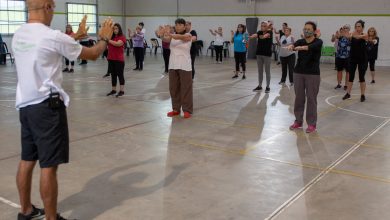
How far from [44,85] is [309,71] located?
14.5 ft

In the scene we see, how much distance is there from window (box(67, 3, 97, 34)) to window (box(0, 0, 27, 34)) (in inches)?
114

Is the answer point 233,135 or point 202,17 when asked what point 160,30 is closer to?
point 233,135

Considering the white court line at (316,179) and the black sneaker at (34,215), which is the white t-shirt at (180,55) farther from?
the black sneaker at (34,215)

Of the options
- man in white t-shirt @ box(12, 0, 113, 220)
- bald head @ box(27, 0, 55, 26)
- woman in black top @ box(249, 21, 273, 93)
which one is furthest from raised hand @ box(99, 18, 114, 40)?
woman in black top @ box(249, 21, 273, 93)

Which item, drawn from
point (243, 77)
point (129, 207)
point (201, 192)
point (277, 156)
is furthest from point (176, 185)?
point (243, 77)

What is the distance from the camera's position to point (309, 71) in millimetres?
6434

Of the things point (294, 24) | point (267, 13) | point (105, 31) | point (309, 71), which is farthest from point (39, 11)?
point (267, 13)

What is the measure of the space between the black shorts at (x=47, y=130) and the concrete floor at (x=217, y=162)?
2.48 ft

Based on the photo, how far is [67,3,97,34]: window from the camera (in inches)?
917

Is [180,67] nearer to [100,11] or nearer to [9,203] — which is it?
[9,203]

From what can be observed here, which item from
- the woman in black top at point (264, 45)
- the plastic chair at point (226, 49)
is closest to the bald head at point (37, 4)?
the woman in black top at point (264, 45)

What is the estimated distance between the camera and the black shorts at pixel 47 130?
3.02 meters

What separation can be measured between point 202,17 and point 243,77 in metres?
11.4

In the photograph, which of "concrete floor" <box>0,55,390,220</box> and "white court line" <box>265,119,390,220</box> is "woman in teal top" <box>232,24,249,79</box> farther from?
"white court line" <box>265,119,390,220</box>
